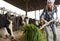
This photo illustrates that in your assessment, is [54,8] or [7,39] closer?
[54,8]

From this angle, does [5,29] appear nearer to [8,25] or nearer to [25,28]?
[8,25]

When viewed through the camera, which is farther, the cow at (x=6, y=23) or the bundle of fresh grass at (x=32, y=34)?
the cow at (x=6, y=23)

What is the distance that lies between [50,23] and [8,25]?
317cm

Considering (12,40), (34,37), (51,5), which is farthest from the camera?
(12,40)

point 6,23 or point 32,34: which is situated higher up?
point 32,34

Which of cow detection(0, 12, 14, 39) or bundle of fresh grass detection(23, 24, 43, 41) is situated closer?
bundle of fresh grass detection(23, 24, 43, 41)

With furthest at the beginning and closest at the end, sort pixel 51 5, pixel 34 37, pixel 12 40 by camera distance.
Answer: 1. pixel 12 40
2. pixel 51 5
3. pixel 34 37

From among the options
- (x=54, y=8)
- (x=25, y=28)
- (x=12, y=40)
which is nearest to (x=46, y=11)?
(x=54, y=8)

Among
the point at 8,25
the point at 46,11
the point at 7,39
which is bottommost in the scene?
the point at 7,39

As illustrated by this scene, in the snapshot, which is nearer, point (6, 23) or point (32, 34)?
point (32, 34)

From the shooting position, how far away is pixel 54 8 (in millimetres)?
4941

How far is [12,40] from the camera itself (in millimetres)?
7648

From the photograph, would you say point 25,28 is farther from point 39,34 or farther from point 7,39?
point 7,39

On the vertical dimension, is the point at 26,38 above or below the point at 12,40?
above
